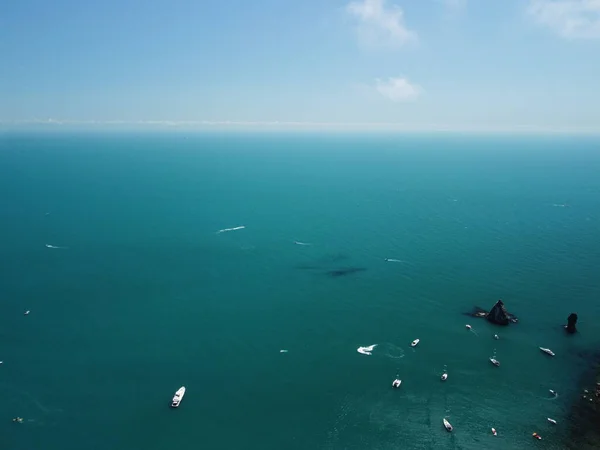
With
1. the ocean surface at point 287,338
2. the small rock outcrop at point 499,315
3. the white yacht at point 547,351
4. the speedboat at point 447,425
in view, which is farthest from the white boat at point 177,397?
the white yacht at point 547,351

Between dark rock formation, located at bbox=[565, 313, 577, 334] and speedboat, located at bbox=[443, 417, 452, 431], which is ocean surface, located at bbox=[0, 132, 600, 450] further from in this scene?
dark rock formation, located at bbox=[565, 313, 577, 334]

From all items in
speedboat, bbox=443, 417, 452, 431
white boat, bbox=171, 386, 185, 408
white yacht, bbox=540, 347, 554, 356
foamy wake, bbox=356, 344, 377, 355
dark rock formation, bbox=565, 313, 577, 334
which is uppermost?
dark rock formation, bbox=565, 313, 577, 334

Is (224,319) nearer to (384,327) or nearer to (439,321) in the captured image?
(384,327)

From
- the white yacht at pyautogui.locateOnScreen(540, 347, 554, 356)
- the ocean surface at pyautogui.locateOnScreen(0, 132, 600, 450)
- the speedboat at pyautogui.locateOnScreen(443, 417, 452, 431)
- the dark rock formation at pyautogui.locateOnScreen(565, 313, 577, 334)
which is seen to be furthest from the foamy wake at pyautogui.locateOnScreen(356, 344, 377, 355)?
the dark rock formation at pyautogui.locateOnScreen(565, 313, 577, 334)

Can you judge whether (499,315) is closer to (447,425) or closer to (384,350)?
(384,350)

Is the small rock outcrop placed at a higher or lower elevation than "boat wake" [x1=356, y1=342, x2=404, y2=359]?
higher

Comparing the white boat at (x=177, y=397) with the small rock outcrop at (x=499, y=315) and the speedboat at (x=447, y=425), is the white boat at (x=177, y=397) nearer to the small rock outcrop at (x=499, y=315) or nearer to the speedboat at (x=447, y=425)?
the speedboat at (x=447, y=425)
